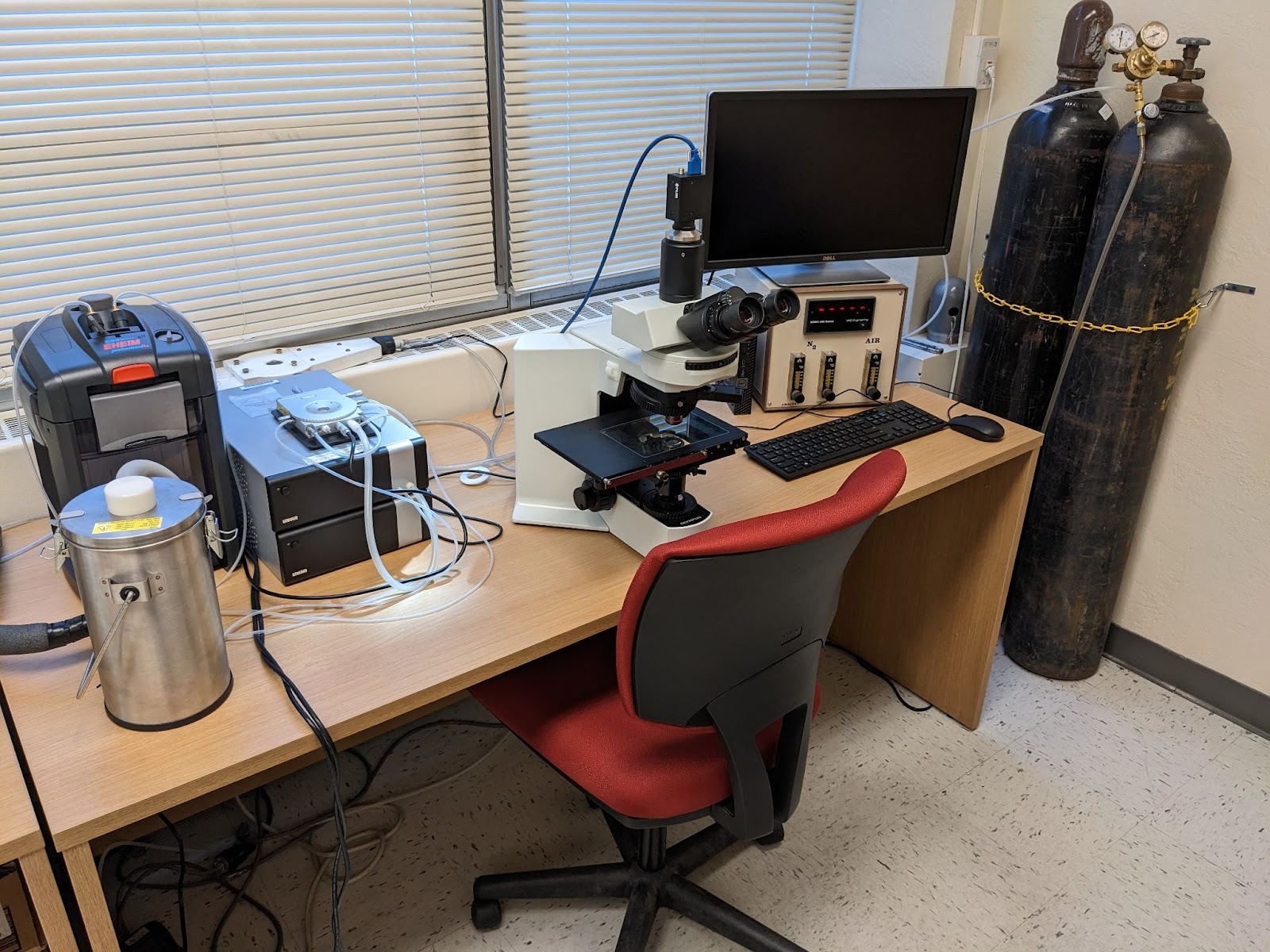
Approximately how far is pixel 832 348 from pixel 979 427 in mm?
340

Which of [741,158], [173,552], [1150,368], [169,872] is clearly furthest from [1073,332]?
[169,872]

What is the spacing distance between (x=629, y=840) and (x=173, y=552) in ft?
3.54

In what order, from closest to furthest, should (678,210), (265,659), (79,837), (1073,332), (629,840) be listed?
(79,837) < (265,659) < (678,210) < (629,840) < (1073,332)

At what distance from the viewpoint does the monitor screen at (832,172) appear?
1.86 meters

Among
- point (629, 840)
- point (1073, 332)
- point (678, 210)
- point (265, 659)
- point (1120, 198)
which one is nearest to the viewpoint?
point (265, 659)

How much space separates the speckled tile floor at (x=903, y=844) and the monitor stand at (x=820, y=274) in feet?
3.46

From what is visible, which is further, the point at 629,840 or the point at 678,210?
the point at 629,840

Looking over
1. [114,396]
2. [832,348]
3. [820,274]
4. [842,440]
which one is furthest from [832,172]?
[114,396]

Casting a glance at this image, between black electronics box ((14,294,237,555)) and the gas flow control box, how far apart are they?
1113mm

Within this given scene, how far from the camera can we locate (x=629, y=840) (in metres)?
1.77

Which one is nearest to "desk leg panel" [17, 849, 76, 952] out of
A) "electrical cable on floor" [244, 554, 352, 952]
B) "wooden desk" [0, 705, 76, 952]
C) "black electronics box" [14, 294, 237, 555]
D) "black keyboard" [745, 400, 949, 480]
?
"wooden desk" [0, 705, 76, 952]

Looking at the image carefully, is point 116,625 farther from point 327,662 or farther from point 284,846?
point 284,846

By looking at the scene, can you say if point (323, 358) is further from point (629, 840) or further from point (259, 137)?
point (629, 840)

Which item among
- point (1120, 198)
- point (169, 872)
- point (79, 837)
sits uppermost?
point (1120, 198)
